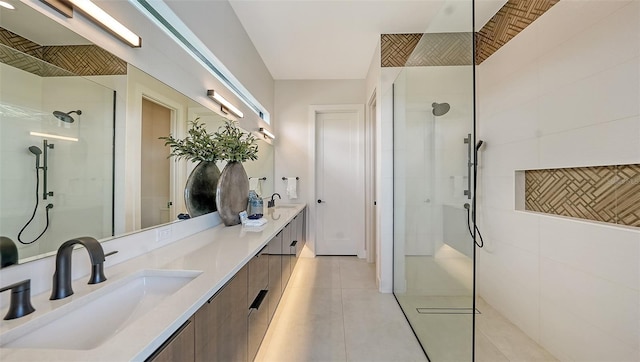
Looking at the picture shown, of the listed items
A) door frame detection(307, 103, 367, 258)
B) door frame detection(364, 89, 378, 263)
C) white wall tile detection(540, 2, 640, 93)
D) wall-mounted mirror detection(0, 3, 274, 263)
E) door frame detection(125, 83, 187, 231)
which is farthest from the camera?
door frame detection(307, 103, 367, 258)

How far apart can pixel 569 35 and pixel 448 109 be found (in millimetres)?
1034

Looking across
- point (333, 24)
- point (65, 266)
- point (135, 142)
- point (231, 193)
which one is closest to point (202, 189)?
point (231, 193)

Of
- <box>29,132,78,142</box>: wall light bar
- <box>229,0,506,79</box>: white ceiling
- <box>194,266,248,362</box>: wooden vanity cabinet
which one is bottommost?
<box>194,266,248,362</box>: wooden vanity cabinet

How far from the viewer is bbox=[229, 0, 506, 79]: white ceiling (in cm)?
219

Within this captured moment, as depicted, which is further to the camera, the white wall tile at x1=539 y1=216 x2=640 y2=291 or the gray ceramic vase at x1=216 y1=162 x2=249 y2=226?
the gray ceramic vase at x1=216 y1=162 x2=249 y2=226

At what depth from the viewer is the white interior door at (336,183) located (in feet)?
12.8

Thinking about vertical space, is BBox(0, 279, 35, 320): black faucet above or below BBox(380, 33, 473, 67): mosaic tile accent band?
below

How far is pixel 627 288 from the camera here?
4.21ft

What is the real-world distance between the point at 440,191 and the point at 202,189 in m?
1.72

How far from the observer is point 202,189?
71.6 inches

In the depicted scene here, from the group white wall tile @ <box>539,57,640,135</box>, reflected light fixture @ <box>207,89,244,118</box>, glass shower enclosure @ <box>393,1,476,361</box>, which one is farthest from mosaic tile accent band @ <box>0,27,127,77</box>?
white wall tile @ <box>539,57,640,135</box>

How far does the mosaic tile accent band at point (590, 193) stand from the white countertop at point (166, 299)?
2104 millimetres

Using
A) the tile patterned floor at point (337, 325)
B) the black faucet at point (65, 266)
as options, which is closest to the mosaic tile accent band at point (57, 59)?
the black faucet at point (65, 266)

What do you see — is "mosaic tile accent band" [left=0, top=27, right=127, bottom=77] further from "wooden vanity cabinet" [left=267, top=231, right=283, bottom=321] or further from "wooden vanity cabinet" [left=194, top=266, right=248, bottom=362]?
"wooden vanity cabinet" [left=267, top=231, right=283, bottom=321]
